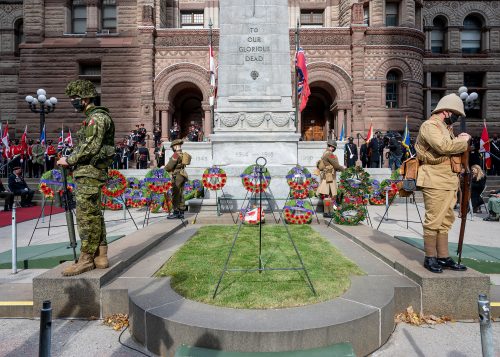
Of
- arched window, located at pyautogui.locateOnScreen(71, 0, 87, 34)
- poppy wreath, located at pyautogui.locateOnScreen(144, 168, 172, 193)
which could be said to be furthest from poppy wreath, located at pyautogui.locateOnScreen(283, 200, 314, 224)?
arched window, located at pyautogui.locateOnScreen(71, 0, 87, 34)

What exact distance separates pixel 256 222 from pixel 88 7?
29.0 m

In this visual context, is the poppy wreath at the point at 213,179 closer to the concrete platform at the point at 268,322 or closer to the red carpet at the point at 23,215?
the concrete platform at the point at 268,322

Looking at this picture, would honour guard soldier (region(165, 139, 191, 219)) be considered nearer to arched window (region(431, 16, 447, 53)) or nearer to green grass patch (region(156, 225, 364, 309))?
green grass patch (region(156, 225, 364, 309))

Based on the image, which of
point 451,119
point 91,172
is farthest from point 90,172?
point 451,119

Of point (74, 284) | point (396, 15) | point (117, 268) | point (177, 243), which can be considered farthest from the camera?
point (396, 15)

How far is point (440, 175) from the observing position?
4129mm

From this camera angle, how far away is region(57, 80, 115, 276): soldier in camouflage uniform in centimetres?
425

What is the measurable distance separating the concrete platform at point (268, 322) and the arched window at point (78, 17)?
32230 millimetres

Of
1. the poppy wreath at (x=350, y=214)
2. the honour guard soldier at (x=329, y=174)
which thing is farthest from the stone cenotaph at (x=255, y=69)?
the poppy wreath at (x=350, y=214)

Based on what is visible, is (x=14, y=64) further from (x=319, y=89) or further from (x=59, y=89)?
(x=319, y=89)

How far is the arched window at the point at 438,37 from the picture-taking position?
33.8 m

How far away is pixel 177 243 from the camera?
6699 mm

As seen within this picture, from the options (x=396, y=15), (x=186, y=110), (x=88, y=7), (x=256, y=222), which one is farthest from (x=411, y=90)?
(x=88, y=7)

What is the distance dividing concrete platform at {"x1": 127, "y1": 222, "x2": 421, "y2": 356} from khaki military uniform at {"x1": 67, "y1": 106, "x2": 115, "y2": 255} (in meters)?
0.95
